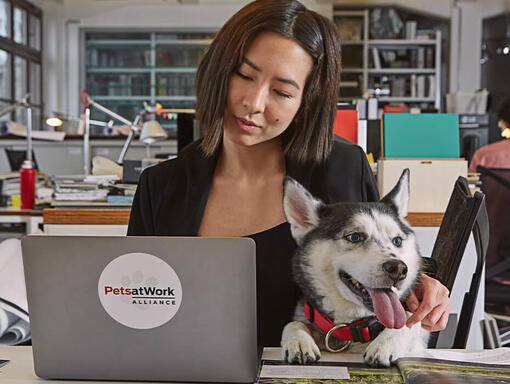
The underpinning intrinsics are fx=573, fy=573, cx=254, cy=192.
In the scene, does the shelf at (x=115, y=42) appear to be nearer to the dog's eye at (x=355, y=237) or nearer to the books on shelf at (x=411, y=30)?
the books on shelf at (x=411, y=30)

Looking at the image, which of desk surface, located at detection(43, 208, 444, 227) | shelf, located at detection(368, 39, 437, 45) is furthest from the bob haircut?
shelf, located at detection(368, 39, 437, 45)

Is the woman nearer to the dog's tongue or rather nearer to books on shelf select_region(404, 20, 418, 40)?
the dog's tongue

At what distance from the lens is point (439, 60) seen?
25.0 ft

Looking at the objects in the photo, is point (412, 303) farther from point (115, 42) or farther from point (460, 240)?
point (115, 42)

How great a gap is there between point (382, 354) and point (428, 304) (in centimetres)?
10

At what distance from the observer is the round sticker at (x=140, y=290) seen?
2.42ft

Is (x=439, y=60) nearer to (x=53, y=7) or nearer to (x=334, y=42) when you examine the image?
(x=53, y=7)

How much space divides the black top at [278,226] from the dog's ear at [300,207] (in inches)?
5.6

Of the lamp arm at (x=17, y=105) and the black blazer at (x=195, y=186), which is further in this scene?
the lamp arm at (x=17, y=105)

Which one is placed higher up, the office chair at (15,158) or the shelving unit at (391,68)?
the shelving unit at (391,68)

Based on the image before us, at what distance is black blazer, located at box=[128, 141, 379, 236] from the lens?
1.10 meters

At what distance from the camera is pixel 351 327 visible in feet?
2.71

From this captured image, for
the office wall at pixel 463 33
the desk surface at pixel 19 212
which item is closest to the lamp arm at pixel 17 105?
the desk surface at pixel 19 212

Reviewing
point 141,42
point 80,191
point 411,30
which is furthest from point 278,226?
point 141,42
